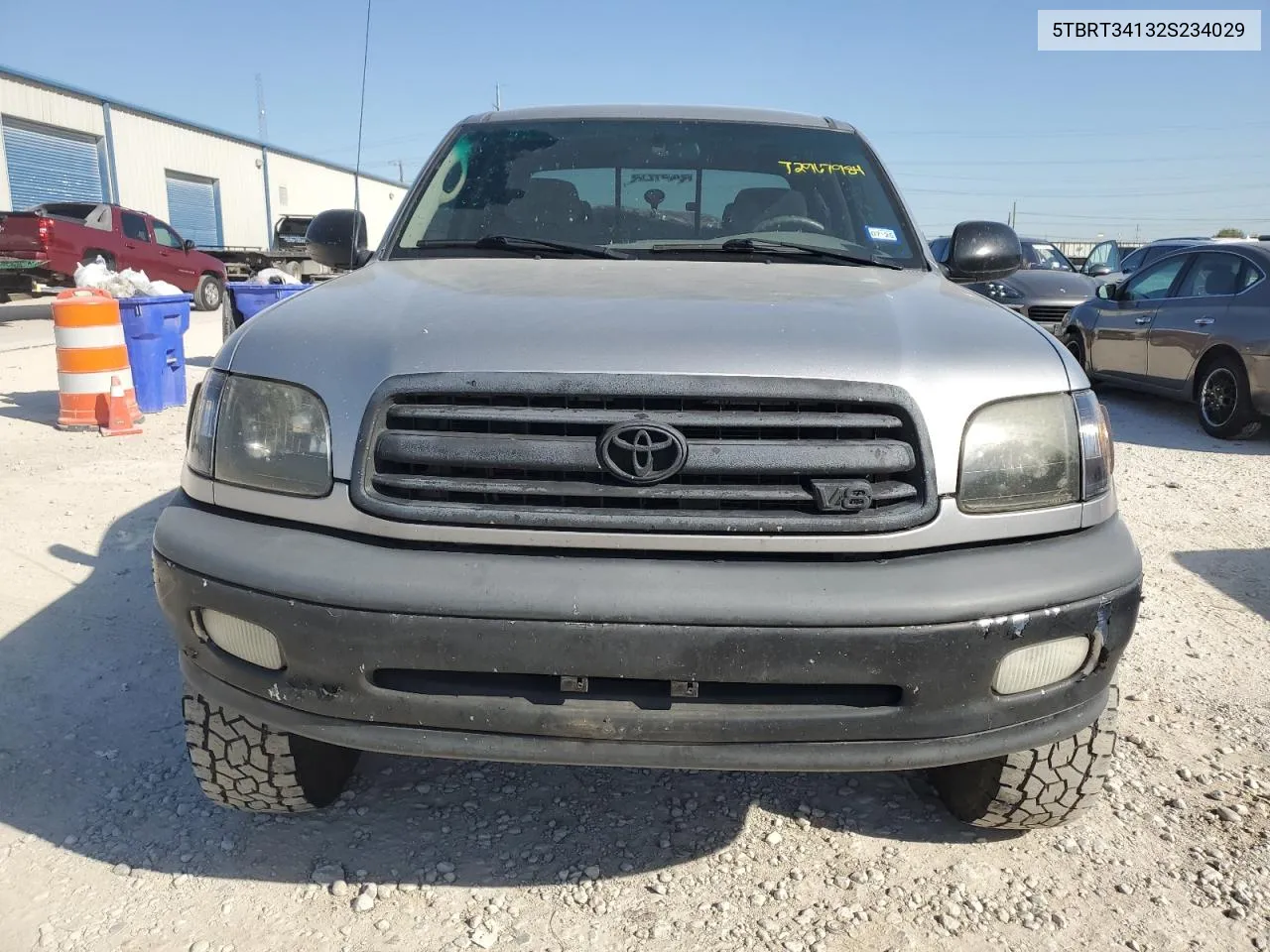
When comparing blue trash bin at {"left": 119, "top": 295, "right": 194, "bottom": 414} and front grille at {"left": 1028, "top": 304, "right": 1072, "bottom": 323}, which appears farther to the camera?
front grille at {"left": 1028, "top": 304, "right": 1072, "bottom": 323}

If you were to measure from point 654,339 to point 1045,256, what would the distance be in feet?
47.1

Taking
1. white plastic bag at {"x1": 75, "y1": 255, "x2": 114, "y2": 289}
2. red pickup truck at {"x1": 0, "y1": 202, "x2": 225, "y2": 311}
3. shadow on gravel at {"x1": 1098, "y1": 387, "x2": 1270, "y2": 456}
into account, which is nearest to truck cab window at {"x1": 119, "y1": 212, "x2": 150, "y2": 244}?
red pickup truck at {"x1": 0, "y1": 202, "x2": 225, "y2": 311}

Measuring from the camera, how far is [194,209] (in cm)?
3077

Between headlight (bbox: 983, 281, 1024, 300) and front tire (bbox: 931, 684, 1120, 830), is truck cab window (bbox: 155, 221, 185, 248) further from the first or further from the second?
front tire (bbox: 931, 684, 1120, 830)

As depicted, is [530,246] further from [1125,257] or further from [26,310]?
[26,310]

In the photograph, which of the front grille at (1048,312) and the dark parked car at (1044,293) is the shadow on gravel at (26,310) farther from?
the front grille at (1048,312)

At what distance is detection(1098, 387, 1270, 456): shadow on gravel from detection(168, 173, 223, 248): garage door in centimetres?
2703

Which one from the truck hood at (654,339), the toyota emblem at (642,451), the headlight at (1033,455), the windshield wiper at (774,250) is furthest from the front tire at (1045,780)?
the windshield wiper at (774,250)

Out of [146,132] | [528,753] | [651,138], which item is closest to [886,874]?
[528,753]

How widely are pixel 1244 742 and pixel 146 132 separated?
31.5m

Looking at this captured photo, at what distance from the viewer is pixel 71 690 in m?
3.14

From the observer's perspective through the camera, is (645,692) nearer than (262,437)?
Yes

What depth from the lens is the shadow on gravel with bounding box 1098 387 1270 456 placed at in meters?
7.41

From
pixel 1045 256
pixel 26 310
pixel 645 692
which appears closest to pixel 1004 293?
pixel 1045 256
